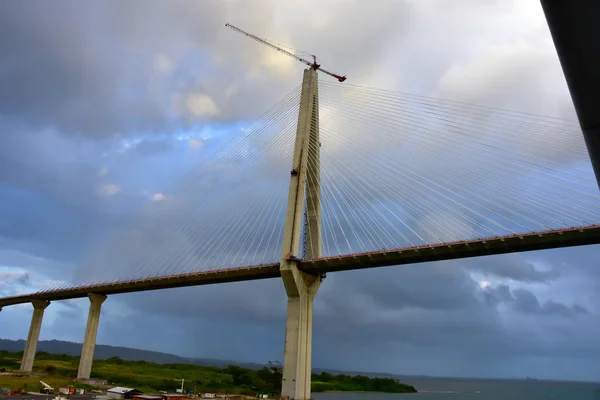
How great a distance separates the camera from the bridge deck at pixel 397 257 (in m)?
35.9

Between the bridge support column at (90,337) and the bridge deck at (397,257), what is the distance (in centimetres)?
660

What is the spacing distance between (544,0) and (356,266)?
4382 centimetres

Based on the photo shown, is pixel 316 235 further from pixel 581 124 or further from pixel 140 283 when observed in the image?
pixel 581 124

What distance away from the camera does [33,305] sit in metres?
75.6

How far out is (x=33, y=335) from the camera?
7338 centimetres

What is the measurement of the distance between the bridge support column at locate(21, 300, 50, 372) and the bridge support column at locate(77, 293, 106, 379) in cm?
1323

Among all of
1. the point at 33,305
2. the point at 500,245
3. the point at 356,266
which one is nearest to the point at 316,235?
the point at 356,266

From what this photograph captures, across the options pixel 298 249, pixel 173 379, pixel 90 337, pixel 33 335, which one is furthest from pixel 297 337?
pixel 33 335

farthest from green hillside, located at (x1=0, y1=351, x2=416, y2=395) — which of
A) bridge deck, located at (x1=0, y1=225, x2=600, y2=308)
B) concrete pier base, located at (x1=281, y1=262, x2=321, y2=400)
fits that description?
concrete pier base, located at (x1=281, y1=262, x2=321, y2=400)

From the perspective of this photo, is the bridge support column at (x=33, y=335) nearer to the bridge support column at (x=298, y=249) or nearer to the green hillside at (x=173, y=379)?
the green hillside at (x=173, y=379)

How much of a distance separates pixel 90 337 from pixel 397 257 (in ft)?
157

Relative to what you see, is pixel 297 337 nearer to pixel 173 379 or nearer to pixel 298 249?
pixel 298 249

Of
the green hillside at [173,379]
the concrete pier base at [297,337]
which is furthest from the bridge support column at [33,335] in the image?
the concrete pier base at [297,337]

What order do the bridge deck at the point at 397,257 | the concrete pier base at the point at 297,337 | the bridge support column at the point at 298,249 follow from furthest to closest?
1. the bridge support column at the point at 298,249
2. the concrete pier base at the point at 297,337
3. the bridge deck at the point at 397,257
